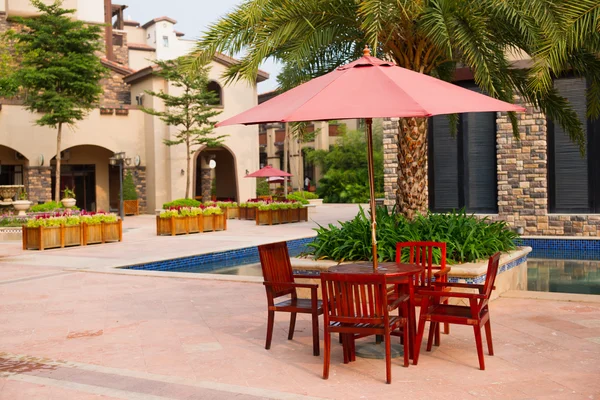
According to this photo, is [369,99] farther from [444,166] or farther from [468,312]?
[444,166]

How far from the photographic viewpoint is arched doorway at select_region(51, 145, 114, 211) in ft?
101

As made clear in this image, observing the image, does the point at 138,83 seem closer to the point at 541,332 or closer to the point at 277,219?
the point at 277,219

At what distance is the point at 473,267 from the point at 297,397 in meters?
3.83

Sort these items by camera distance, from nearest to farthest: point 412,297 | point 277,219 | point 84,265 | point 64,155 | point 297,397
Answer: point 297,397, point 412,297, point 84,265, point 277,219, point 64,155

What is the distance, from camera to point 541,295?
790cm

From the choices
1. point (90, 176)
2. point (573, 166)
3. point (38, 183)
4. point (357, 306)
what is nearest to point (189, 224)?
point (38, 183)

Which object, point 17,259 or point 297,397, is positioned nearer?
point 297,397

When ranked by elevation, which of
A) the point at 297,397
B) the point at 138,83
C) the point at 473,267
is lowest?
the point at 297,397

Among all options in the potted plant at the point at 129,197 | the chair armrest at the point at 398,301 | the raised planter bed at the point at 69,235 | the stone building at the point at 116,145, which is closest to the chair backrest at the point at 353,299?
the chair armrest at the point at 398,301

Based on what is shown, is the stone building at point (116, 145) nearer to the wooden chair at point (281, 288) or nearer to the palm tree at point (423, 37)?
the palm tree at point (423, 37)

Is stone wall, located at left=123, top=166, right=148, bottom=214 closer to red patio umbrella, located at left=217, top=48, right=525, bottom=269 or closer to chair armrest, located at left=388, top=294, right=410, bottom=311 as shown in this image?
red patio umbrella, located at left=217, top=48, right=525, bottom=269

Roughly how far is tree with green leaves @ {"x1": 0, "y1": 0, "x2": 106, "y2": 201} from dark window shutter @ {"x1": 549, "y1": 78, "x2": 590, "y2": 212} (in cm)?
1674

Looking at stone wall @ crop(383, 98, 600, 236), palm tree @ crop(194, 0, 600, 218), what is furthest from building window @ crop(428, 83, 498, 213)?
palm tree @ crop(194, 0, 600, 218)

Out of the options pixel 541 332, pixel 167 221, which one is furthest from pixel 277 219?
pixel 541 332
